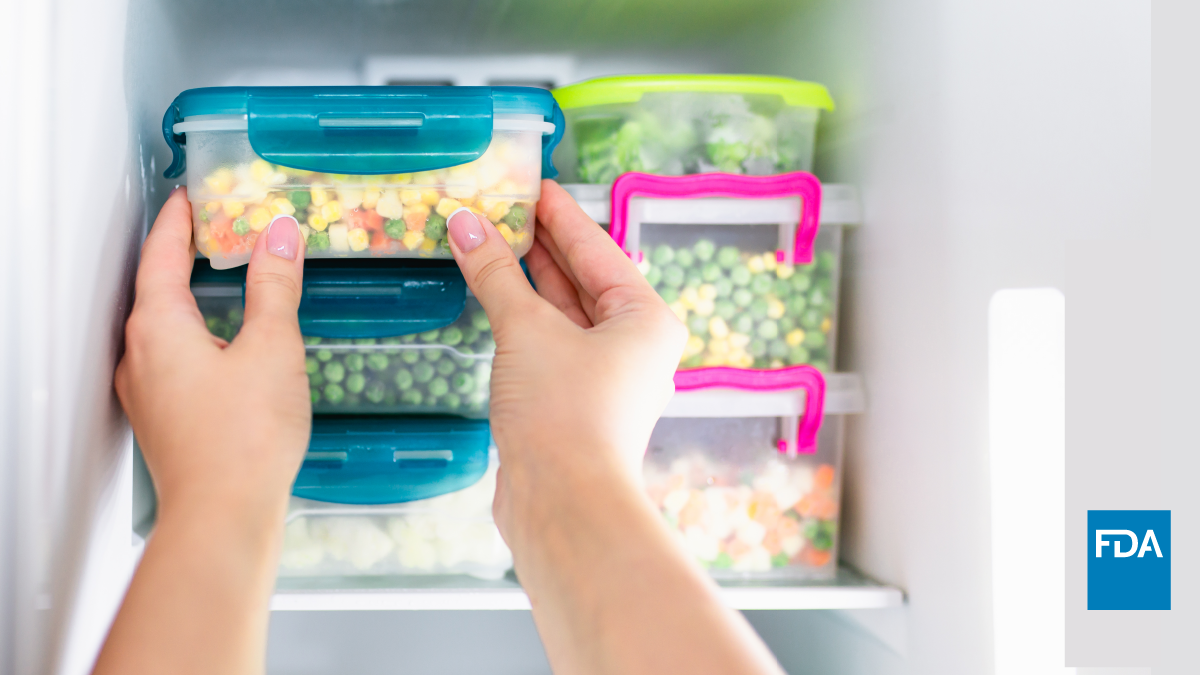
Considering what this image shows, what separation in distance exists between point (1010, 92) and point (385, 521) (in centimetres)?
65

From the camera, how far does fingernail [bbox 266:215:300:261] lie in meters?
0.60

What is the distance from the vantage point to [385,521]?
75cm

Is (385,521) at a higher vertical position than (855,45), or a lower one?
lower

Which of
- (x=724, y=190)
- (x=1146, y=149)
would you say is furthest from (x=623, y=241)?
(x=1146, y=149)

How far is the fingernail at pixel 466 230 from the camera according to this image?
0.61 m

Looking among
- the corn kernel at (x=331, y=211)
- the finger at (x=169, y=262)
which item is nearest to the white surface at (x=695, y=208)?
the corn kernel at (x=331, y=211)

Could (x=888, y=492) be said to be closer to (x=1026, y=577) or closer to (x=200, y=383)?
(x=1026, y=577)

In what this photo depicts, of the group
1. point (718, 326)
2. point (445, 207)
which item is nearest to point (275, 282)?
point (445, 207)

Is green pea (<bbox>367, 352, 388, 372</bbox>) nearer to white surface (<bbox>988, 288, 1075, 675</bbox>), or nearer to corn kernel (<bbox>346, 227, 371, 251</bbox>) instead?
corn kernel (<bbox>346, 227, 371, 251</bbox>)

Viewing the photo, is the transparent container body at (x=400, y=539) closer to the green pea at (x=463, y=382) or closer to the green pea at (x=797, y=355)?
the green pea at (x=463, y=382)

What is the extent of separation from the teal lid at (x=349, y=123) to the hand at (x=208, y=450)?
0.07 m

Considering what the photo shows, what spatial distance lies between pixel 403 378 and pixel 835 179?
0.51m

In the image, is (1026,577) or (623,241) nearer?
(1026,577)

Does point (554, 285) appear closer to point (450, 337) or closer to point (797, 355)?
point (450, 337)
